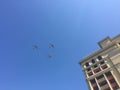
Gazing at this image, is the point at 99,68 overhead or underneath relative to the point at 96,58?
underneath

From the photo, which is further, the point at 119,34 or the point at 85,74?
the point at 119,34

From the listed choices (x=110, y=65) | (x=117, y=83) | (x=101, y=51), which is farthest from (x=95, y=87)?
(x=101, y=51)

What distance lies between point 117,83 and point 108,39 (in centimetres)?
2661

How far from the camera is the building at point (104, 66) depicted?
1836 inches

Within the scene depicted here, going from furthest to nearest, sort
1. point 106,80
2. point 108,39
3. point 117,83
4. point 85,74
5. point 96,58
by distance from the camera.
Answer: point 108,39 → point 96,58 → point 85,74 → point 106,80 → point 117,83

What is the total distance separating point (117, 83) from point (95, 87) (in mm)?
7591

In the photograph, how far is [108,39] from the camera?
215 ft

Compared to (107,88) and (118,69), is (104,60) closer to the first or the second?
(118,69)

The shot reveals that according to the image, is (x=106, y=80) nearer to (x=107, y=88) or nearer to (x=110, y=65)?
(x=107, y=88)

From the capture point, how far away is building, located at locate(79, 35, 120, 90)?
46.6m

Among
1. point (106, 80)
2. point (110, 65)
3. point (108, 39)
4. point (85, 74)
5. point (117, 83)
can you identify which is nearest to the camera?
point (117, 83)

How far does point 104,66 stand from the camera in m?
53.8

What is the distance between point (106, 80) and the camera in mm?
47281

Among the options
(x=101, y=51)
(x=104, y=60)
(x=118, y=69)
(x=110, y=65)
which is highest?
(x=101, y=51)
